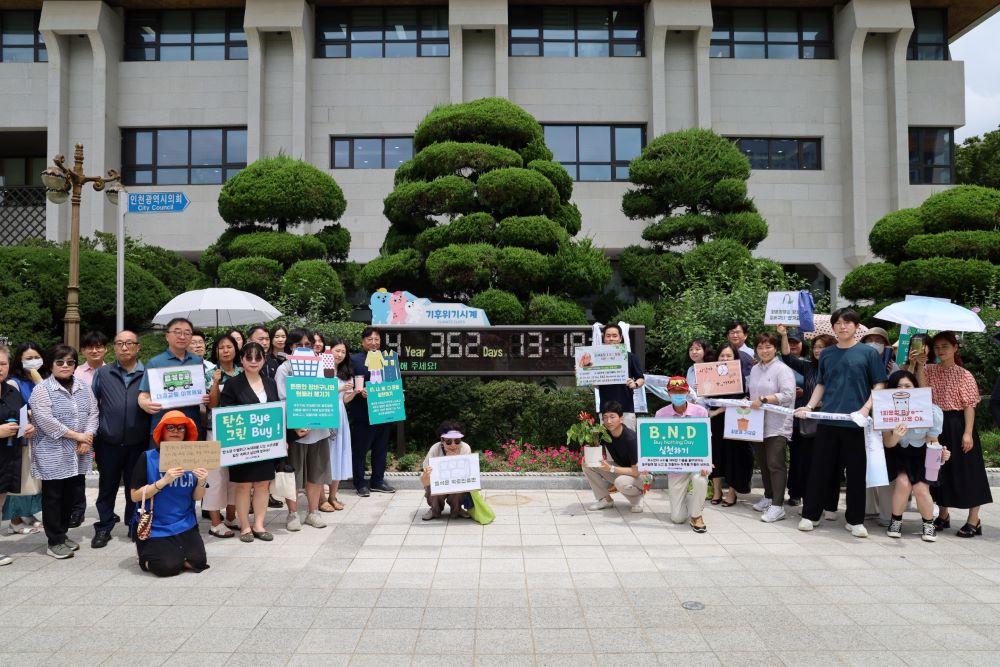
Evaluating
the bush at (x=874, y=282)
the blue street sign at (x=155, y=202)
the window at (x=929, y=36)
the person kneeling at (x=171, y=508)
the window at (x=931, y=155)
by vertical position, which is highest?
the window at (x=929, y=36)

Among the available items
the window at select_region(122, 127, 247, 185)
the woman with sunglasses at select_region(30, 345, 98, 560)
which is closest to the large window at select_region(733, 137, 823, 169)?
the window at select_region(122, 127, 247, 185)

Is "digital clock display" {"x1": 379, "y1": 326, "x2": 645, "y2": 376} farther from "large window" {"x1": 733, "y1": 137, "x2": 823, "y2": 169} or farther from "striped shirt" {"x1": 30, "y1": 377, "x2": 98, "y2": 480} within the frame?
"large window" {"x1": 733, "y1": 137, "x2": 823, "y2": 169}

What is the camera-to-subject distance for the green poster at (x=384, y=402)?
8047 millimetres

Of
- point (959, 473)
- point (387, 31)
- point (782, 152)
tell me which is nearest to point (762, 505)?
point (959, 473)

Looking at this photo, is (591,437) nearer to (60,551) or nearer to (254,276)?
(60,551)

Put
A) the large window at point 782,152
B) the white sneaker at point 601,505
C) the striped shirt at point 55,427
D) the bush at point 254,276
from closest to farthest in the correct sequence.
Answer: the striped shirt at point 55,427
the white sneaker at point 601,505
the bush at point 254,276
the large window at point 782,152

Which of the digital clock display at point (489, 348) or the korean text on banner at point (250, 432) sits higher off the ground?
the digital clock display at point (489, 348)

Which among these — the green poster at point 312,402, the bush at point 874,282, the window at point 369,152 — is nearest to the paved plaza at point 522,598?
the green poster at point 312,402

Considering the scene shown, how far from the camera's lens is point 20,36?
23094 mm

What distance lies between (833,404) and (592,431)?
2431 millimetres

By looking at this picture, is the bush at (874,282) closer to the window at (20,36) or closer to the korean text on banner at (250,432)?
the korean text on banner at (250,432)

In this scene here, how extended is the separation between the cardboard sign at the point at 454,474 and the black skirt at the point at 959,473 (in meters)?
4.59

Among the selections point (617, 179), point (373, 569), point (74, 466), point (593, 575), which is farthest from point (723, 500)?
point (617, 179)

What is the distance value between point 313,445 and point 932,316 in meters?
6.31
